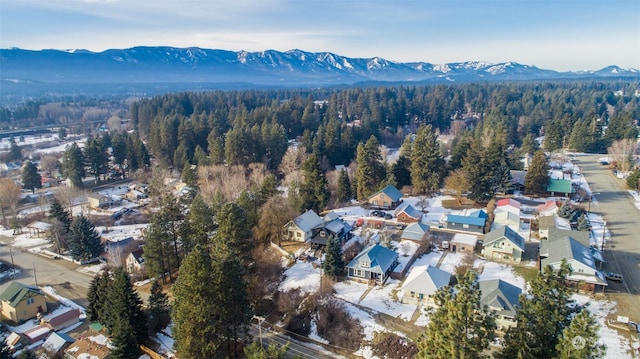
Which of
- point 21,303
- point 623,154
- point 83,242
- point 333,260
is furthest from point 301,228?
point 623,154

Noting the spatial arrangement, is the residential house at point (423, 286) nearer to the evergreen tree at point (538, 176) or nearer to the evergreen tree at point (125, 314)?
the evergreen tree at point (125, 314)

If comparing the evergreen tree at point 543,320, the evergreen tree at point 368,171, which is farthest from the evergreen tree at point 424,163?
the evergreen tree at point 543,320

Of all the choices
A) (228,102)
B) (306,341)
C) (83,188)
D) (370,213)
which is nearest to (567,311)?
(306,341)

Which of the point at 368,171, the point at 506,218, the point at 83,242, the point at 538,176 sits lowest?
the point at 83,242

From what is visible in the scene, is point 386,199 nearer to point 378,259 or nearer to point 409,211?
point 409,211

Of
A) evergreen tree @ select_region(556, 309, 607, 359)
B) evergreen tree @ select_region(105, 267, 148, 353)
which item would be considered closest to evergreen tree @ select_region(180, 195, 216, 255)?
evergreen tree @ select_region(105, 267, 148, 353)

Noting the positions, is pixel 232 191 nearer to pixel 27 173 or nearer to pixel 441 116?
pixel 27 173
